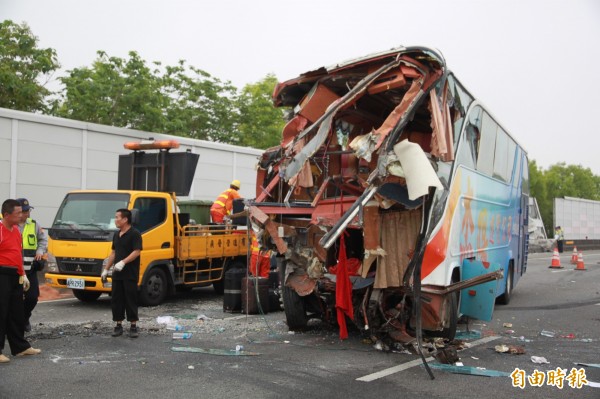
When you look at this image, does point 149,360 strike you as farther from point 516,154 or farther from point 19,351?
point 516,154

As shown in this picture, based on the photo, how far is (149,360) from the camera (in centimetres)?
643

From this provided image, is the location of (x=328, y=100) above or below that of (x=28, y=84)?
below

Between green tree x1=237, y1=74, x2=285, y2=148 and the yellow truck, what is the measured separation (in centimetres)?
1845

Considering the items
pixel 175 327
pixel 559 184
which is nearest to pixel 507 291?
pixel 175 327

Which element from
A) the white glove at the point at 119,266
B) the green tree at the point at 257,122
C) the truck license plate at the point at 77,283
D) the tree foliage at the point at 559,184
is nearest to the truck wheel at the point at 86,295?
the truck license plate at the point at 77,283

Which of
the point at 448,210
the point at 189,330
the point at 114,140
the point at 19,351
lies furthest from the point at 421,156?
the point at 114,140

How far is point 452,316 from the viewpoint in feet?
23.9

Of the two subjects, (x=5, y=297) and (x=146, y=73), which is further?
(x=146, y=73)

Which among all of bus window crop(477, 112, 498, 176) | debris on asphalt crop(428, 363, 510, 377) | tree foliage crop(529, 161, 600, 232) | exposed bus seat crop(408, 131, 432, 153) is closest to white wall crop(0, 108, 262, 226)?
bus window crop(477, 112, 498, 176)

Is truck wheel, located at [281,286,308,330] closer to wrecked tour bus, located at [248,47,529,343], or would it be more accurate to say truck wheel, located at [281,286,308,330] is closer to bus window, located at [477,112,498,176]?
wrecked tour bus, located at [248,47,529,343]

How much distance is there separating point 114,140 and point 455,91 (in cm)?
1135

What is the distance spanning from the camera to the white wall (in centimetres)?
1379

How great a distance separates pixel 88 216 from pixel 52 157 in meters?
4.81

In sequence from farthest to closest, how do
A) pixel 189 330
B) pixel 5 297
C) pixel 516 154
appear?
pixel 516 154, pixel 189 330, pixel 5 297
